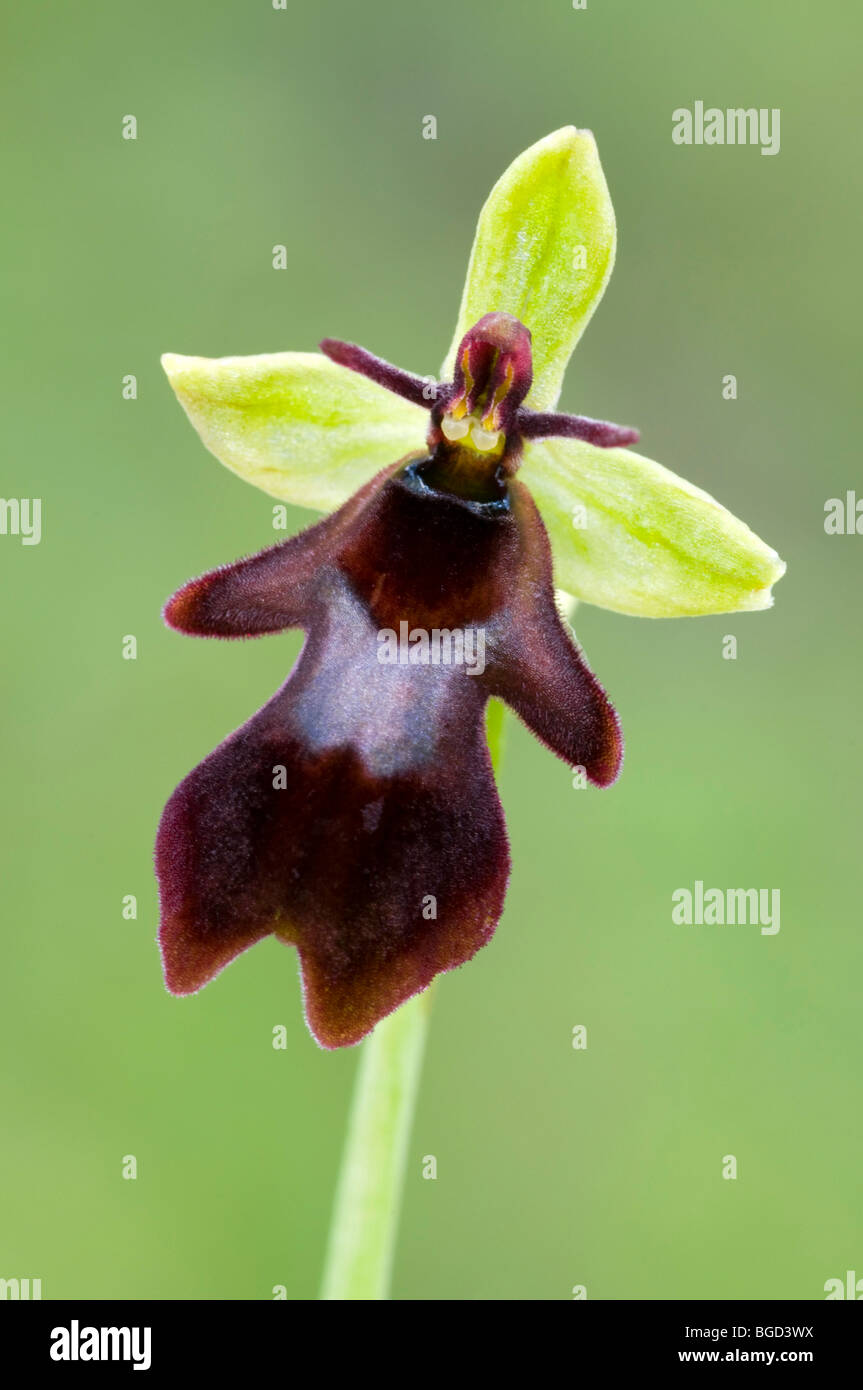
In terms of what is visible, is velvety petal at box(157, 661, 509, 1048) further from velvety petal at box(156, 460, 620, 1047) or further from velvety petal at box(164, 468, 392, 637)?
velvety petal at box(164, 468, 392, 637)

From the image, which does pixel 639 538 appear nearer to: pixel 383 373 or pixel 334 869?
pixel 383 373

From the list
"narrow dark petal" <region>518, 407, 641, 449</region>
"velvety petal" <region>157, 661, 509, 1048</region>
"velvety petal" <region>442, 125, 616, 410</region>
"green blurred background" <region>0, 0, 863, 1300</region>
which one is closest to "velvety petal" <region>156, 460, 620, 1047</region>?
"velvety petal" <region>157, 661, 509, 1048</region>

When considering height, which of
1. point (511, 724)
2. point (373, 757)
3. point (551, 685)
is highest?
point (511, 724)

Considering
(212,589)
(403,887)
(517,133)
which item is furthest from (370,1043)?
(517,133)

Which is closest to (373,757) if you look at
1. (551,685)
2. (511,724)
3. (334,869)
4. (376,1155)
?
(334,869)

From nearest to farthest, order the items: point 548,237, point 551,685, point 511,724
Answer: point 551,685, point 548,237, point 511,724

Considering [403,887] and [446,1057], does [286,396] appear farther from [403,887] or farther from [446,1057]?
[446,1057]

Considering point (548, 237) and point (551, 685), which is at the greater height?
point (548, 237)
